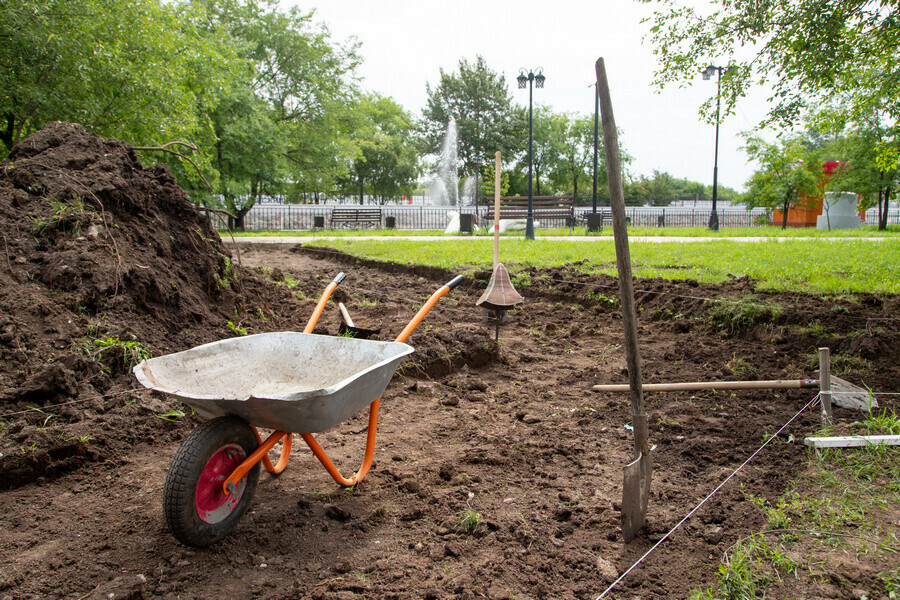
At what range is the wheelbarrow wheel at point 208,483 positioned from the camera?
2.15 m

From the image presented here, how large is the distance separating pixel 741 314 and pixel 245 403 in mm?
4870

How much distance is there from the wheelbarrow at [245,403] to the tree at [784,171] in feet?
82.6

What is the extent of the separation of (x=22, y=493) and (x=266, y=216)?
3009 centimetres

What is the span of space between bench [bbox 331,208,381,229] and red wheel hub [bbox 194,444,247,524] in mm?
27930

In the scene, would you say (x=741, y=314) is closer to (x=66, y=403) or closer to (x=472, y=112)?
(x=66, y=403)

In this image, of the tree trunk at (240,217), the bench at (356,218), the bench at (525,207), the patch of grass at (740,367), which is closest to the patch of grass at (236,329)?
the patch of grass at (740,367)

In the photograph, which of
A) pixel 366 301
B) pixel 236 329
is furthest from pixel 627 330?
pixel 366 301

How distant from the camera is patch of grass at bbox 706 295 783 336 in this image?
534cm

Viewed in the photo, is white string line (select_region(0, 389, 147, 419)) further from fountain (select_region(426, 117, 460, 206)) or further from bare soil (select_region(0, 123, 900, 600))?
fountain (select_region(426, 117, 460, 206))

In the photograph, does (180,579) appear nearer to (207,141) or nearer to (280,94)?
(207,141)

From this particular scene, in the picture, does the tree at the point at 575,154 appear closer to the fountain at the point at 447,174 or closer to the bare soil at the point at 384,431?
the fountain at the point at 447,174

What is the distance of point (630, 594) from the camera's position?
2.09 metres

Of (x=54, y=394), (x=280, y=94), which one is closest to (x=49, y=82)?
(x=54, y=394)

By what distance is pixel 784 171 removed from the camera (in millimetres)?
24031
